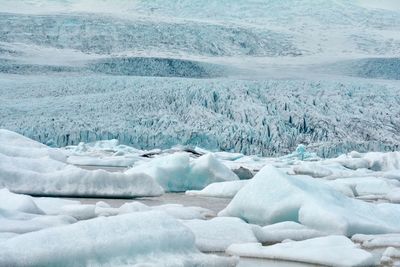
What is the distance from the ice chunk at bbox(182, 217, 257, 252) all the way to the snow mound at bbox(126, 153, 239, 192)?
468 centimetres

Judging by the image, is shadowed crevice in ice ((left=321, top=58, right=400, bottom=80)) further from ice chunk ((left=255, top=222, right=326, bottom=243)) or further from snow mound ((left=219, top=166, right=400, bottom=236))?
ice chunk ((left=255, top=222, right=326, bottom=243))

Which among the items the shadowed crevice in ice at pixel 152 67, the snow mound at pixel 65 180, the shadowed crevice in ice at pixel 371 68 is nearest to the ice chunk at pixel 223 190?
the snow mound at pixel 65 180

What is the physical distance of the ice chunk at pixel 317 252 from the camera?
3805mm

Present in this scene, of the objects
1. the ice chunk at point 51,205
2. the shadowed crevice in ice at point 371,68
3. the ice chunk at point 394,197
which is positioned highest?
the ice chunk at point 51,205

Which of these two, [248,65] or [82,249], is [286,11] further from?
[82,249]

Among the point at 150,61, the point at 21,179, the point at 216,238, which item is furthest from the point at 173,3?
the point at 216,238

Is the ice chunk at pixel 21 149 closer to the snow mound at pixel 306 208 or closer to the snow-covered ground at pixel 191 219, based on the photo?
the snow-covered ground at pixel 191 219

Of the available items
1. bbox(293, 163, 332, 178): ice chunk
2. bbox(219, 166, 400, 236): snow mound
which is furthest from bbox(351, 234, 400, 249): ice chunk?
bbox(293, 163, 332, 178): ice chunk

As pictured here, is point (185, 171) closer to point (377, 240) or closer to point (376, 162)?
point (377, 240)

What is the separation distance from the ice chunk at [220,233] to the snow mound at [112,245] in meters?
0.46

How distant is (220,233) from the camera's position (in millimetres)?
4418

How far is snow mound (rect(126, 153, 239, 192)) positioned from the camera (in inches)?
368

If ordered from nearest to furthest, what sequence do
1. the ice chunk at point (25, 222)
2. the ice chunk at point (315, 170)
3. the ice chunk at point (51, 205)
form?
the ice chunk at point (25, 222)
the ice chunk at point (51, 205)
the ice chunk at point (315, 170)

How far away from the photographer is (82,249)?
322 cm
